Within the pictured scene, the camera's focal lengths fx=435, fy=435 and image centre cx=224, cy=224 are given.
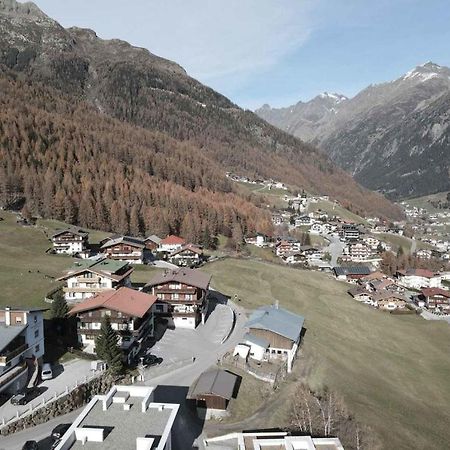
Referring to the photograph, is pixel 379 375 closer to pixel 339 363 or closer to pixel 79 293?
pixel 339 363

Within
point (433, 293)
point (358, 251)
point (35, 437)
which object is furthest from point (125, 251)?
point (358, 251)

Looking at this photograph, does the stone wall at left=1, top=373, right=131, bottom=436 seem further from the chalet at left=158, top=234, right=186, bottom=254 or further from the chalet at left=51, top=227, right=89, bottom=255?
the chalet at left=158, top=234, right=186, bottom=254

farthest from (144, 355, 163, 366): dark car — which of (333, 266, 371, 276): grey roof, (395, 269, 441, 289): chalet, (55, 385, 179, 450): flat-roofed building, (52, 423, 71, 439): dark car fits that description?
(395, 269, 441, 289): chalet

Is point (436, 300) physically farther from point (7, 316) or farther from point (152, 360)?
point (7, 316)

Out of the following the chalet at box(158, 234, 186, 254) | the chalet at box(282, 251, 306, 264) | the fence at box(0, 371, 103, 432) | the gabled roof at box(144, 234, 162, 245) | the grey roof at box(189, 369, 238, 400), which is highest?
the gabled roof at box(144, 234, 162, 245)

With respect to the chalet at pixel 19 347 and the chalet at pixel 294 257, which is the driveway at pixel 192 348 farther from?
the chalet at pixel 294 257

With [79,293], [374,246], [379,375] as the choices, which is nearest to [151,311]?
[79,293]
